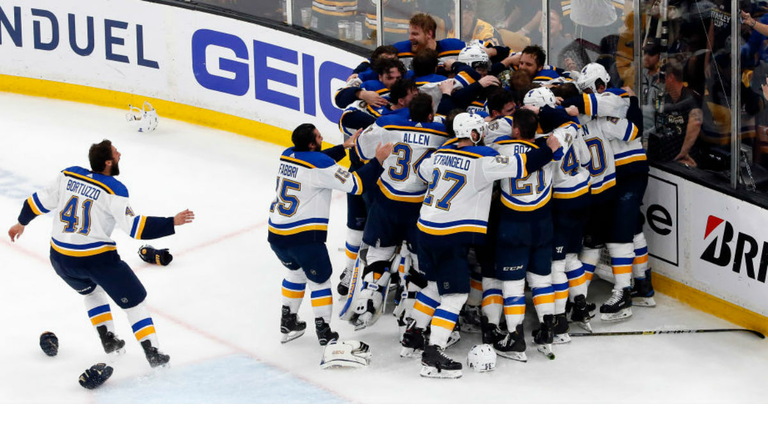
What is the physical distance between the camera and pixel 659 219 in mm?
6688

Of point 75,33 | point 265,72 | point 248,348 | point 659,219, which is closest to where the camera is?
point 248,348

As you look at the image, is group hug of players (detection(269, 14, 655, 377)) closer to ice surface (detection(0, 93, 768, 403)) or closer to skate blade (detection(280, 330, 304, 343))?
skate blade (detection(280, 330, 304, 343))

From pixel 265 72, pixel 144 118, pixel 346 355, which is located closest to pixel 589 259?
pixel 346 355

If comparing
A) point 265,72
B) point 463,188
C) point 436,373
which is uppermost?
point 265,72

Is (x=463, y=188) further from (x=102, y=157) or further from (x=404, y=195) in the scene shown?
(x=102, y=157)

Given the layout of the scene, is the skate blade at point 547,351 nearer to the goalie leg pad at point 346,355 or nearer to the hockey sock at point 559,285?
the hockey sock at point 559,285

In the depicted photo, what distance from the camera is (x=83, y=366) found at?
20.0 ft

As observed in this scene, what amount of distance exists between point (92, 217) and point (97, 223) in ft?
0.13

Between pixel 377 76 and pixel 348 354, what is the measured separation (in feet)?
6.08

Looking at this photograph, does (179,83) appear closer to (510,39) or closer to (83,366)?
(510,39)

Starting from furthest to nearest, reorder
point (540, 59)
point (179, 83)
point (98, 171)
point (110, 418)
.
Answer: point (179, 83)
point (540, 59)
point (98, 171)
point (110, 418)

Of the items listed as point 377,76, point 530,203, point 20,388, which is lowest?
point 20,388

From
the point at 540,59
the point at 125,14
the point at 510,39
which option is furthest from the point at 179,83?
the point at 540,59

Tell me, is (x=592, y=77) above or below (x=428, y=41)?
below
